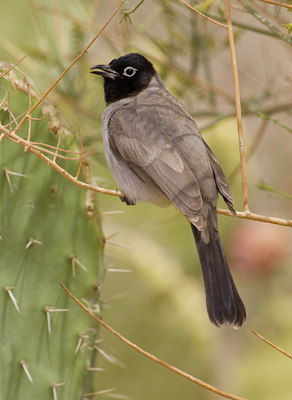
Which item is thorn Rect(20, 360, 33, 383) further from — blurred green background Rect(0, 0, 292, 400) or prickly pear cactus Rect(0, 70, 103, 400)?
blurred green background Rect(0, 0, 292, 400)

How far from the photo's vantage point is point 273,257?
4.11 meters

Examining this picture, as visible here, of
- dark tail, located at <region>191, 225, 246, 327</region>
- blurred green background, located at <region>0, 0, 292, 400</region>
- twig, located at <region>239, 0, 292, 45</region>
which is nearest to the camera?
twig, located at <region>239, 0, 292, 45</region>

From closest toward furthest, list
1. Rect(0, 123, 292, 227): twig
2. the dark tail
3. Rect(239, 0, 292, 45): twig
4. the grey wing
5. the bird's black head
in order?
Rect(0, 123, 292, 227): twig
Rect(239, 0, 292, 45): twig
the dark tail
the grey wing
the bird's black head

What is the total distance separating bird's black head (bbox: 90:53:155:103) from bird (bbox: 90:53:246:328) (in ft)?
0.15

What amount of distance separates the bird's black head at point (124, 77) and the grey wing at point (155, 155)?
206mm

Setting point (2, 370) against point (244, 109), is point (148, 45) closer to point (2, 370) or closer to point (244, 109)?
point (244, 109)

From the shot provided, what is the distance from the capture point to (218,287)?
1.98 meters

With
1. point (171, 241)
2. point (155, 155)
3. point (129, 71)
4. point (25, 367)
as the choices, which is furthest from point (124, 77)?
point (171, 241)

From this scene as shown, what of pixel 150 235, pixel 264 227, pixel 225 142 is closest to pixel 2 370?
pixel 150 235

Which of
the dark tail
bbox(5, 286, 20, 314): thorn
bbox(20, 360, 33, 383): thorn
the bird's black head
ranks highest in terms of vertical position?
the bird's black head

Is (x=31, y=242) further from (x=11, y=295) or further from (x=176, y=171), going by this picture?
(x=176, y=171)

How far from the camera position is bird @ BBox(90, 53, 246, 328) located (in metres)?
1.99

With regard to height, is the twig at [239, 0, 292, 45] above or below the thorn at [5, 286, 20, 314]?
above

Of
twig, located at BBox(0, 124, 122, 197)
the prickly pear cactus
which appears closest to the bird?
the prickly pear cactus
